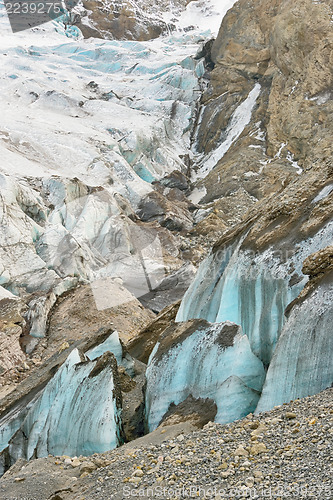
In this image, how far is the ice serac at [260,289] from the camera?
25.1 ft

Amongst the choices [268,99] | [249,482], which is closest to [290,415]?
[249,482]

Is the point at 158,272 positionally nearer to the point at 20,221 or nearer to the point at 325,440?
the point at 20,221

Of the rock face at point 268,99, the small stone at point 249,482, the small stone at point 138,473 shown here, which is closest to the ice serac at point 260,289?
the small stone at point 138,473

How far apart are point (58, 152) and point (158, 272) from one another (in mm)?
16916

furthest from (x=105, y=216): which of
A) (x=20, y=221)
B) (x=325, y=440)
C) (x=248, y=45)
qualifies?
(x=248, y=45)

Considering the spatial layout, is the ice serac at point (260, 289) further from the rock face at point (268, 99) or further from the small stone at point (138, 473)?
the rock face at point (268, 99)

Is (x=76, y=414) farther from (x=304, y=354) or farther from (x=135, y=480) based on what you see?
(x=304, y=354)

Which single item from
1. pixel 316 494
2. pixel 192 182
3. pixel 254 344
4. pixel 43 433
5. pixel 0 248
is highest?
pixel 316 494

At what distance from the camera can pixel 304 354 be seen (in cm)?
618

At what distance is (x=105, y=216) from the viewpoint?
2748 centimetres

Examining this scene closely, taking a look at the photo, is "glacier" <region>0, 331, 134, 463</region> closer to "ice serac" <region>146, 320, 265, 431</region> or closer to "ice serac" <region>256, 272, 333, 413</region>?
"ice serac" <region>146, 320, 265, 431</region>

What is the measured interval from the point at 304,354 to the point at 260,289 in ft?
6.67

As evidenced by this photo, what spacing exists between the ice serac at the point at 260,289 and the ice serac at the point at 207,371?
0.63 meters

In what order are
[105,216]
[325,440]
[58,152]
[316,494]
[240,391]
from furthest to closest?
[58,152]
[105,216]
[240,391]
[325,440]
[316,494]
